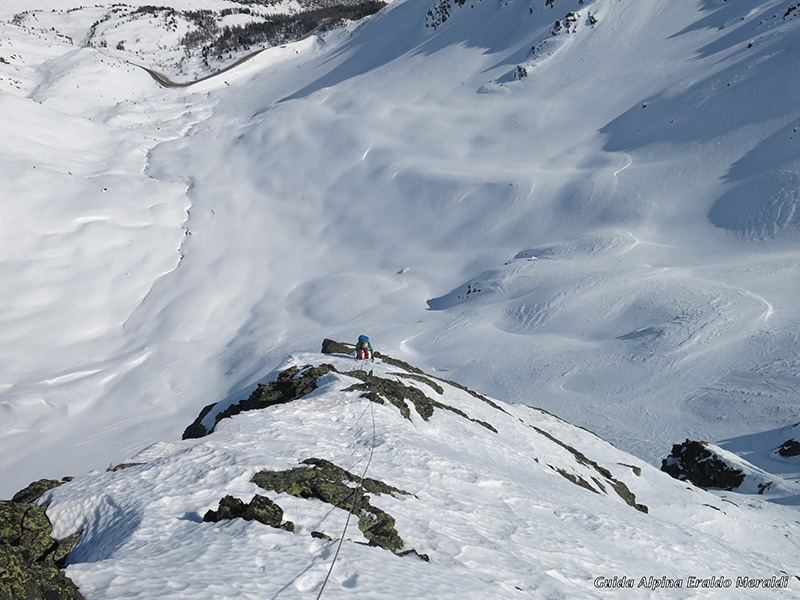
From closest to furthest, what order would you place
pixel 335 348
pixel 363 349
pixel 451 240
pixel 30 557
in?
pixel 30 557
pixel 363 349
pixel 335 348
pixel 451 240

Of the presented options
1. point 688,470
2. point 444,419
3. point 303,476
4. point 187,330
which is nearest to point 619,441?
point 688,470

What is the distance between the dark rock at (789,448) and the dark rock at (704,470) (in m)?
2.12

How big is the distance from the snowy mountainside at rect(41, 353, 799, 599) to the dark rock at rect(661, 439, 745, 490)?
124 inches

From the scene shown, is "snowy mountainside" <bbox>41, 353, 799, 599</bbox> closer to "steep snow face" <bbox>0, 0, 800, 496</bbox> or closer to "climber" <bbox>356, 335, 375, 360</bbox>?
"climber" <bbox>356, 335, 375, 360</bbox>

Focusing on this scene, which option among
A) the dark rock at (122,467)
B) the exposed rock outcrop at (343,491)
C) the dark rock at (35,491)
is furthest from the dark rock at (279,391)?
the dark rock at (35,491)

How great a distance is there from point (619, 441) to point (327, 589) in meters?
19.4

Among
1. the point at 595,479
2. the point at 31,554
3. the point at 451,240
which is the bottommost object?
the point at 595,479

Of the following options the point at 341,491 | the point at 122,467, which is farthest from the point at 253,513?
the point at 122,467

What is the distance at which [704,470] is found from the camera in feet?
66.6

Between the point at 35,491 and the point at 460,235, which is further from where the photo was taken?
the point at 460,235

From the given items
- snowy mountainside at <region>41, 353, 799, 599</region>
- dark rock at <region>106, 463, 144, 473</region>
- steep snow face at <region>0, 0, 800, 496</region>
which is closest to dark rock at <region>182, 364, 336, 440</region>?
snowy mountainside at <region>41, 353, 799, 599</region>

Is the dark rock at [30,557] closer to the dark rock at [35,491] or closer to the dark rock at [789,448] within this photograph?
the dark rock at [35,491]

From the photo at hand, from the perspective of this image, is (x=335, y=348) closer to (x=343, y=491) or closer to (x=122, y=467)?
(x=122, y=467)

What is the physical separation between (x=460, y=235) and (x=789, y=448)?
2445 cm
